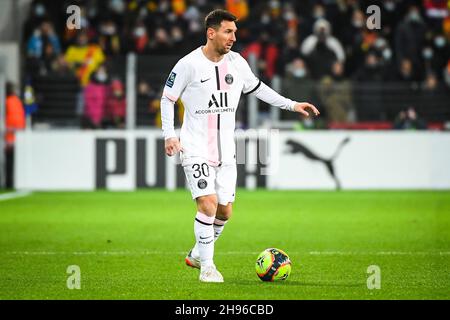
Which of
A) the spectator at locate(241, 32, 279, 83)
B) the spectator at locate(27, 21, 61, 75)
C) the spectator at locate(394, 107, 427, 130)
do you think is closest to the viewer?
the spectator at locate(394, 107, 427, 130)

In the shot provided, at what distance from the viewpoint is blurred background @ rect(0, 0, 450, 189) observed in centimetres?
2023

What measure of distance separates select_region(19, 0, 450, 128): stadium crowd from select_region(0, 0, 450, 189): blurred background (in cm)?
3

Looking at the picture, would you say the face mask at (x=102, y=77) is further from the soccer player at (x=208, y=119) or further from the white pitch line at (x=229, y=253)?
the soccer player at (x=208, y=119)

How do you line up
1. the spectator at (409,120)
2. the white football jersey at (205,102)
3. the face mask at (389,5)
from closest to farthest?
1. the white football jersey at (205,102)
2. the spectator at (409,120)
3. the face mask at (389,5)

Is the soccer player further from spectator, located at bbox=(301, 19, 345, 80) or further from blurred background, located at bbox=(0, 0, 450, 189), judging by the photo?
spectator, located at bbox=(301, 19, 345, 80)

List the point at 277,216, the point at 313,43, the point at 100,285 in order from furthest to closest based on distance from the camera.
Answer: the point at 313,43
the point at 277,216
the point at 100,285

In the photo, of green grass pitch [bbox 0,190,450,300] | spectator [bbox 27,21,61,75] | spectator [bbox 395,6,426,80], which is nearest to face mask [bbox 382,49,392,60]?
spectator [bbox 395,6,426,80]

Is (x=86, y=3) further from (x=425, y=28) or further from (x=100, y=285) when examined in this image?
(x=100, y=285)

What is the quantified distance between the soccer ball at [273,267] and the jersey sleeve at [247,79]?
5.03 ft

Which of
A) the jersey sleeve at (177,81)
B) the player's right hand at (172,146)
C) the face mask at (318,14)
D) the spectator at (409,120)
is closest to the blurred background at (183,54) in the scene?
the spectator at (409,120)

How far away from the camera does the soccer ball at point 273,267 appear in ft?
29.1

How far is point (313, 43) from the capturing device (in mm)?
22500

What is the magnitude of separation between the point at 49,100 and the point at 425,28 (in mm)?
8407

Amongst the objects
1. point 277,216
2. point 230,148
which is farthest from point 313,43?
point 230,148
